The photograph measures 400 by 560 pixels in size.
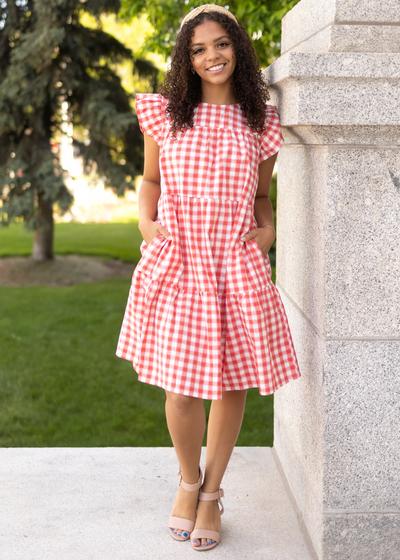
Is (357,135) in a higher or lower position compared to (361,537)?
higher

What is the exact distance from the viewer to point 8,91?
7.52 m

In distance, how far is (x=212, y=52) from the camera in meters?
2.01

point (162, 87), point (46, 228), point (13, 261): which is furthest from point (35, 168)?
point (162, 87)

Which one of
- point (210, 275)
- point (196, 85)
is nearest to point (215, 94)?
point (196, 85)

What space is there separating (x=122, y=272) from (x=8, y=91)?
2931 millimetres

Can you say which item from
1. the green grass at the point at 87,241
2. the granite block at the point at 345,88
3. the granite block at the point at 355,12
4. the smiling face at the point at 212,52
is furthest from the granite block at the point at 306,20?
the green grass at the point at 87,241

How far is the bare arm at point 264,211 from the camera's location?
6.88ft

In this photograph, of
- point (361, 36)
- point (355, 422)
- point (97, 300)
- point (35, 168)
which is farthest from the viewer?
point (35, 168)

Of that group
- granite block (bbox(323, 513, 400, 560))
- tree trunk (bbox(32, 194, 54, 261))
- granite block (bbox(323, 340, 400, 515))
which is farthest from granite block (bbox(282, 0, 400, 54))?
tree trunk (bbox(32, 194, 54, 261))

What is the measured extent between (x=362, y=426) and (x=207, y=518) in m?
0.67

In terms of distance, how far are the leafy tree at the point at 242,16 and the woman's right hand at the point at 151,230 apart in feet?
8.85

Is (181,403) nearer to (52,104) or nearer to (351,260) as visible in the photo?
(351,260)

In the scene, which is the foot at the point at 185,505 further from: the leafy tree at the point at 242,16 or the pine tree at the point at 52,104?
the pine tree at the point at 52,104

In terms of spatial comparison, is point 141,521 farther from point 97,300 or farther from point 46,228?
point 46,228
